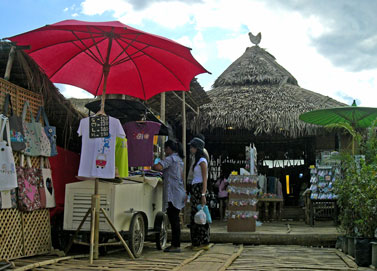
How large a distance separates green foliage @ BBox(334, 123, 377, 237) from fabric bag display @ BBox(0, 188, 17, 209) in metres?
4.34

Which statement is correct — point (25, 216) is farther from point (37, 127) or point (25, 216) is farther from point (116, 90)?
point (116, 90)

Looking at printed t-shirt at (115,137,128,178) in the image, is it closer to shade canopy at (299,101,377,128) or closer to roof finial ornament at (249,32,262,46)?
shade canopy at (299,101,377,128)

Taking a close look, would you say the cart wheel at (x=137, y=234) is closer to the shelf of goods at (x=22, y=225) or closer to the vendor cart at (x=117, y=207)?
the vendor cart at (x=117, y=207)

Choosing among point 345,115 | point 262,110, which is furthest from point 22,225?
point 262,110

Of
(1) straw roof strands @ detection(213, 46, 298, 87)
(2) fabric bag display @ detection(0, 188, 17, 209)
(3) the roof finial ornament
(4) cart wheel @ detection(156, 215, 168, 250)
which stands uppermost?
(3) the roof finial ornament

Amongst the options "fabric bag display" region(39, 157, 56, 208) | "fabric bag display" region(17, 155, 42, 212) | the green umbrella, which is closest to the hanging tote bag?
"fabric bag display" region(39, 157, 56, 208)

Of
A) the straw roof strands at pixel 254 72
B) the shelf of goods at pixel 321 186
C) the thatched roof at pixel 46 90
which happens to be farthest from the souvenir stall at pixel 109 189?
the straw roof strands at pixel 254 72

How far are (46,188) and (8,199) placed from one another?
2.89 feet

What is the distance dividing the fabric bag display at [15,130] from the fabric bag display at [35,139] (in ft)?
0.68

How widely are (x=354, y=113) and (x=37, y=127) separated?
6372 mm

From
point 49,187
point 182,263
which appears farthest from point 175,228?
point 49,187

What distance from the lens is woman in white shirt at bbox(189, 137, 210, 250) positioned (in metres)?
6.92

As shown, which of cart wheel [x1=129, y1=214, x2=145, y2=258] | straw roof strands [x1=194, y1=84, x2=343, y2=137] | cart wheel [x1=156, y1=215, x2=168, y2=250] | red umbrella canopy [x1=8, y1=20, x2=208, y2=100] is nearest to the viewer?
red umbrella canopy [x1=8, y1=20, x2=208, y2=100]

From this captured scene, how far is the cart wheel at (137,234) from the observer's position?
578 centimetres
